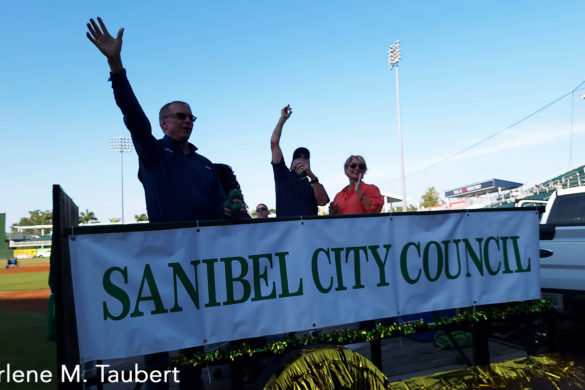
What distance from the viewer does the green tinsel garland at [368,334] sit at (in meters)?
2.32

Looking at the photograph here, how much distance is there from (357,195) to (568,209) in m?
3.85

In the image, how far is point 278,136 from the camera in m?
3.98

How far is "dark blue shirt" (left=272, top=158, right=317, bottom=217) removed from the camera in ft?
13.0

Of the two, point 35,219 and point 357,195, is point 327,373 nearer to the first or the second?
point 357,195

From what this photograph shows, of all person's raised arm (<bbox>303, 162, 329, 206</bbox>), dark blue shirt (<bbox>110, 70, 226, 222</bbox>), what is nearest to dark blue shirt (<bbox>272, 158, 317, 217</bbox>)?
person's raised arm (<bbox>303, 162, 329, 206</bbox>)

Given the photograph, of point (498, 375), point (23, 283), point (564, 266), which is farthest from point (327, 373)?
point (23, 283)

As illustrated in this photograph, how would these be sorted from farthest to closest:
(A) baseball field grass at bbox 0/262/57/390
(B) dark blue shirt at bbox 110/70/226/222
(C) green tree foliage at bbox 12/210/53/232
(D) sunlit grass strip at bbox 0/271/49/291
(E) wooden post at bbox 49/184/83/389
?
1. (C) green tree foliage at bbox 12/210/53/232
2. (D) sunlit grass strip at bbox 0/271/49/291
3. (A) baseball field grass at bbox 0/262/57/390
4. (B) dark blue shirt at bbox 110/70/226/222
5. (E) wooden post at bbox 49/184/83/389

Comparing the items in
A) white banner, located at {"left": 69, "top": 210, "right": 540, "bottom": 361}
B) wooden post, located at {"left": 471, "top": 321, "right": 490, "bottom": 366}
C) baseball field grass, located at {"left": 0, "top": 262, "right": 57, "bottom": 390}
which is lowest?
baseball field grass, located at {"left": 0, "top": 262, "right": 57, "bottom": 390}

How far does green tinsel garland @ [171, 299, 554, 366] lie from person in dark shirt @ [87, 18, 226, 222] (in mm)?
902

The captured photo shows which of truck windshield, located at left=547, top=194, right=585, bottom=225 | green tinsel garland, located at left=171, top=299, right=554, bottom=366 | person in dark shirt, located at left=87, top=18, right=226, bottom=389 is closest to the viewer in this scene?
green tinsel garland, located at left=171, top=299, right=554, bottom=366

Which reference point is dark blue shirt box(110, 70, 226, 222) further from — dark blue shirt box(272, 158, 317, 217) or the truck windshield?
the truck windshield

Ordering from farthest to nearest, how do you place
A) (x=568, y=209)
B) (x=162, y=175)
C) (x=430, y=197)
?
(x=430, y=197), (x=568, y=209), (x=162, y=175)

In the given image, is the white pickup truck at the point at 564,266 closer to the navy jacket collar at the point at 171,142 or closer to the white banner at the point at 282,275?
the white banner at the point at 282,275

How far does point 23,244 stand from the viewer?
294ft
